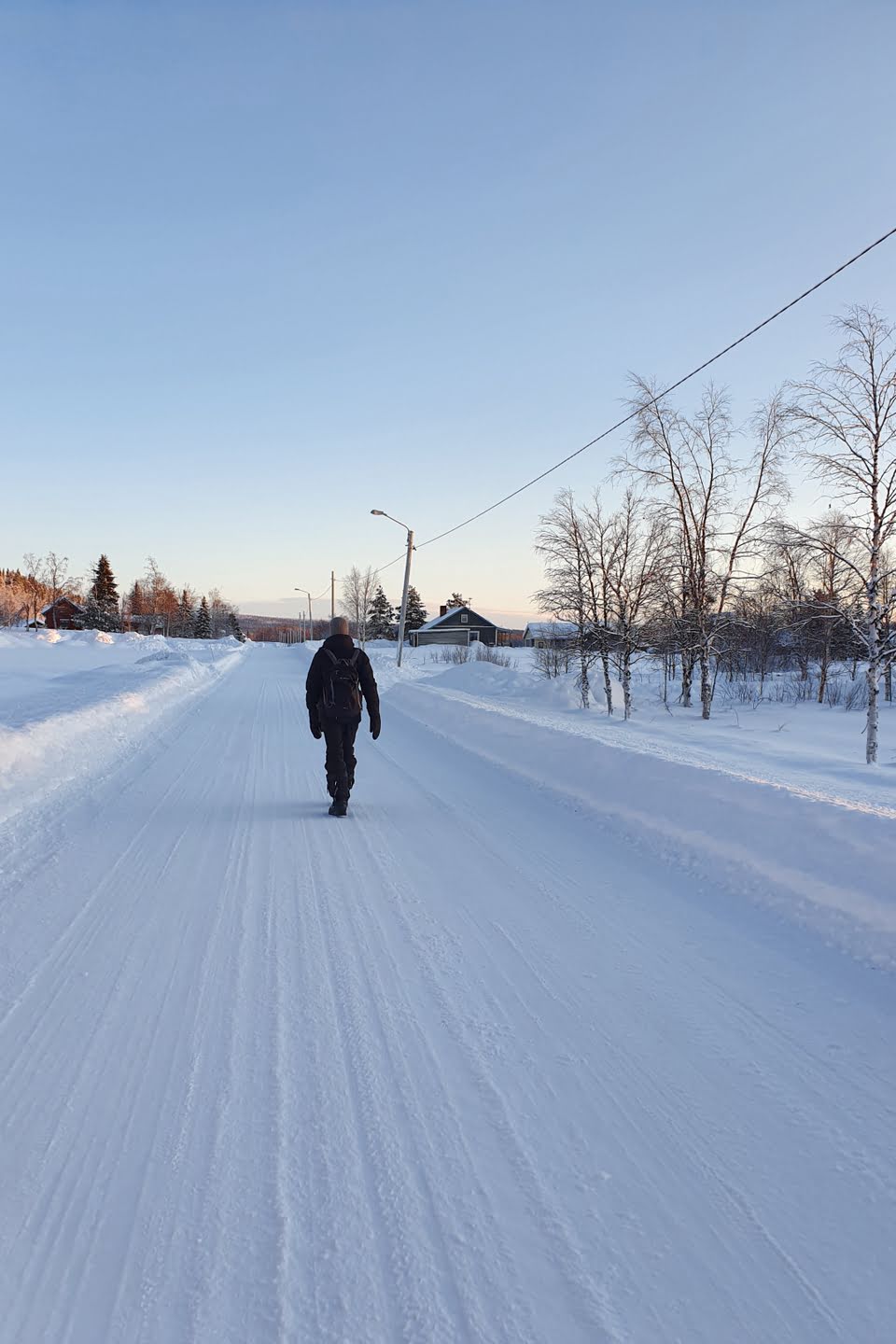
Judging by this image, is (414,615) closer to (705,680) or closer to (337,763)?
(705,680)

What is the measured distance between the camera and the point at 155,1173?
2.22m

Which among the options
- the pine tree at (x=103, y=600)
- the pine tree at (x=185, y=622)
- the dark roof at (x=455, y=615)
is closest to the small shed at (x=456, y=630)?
the dark roof at (x=455, y=615)

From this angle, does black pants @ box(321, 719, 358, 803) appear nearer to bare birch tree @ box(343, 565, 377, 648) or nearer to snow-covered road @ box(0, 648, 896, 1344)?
snow-covered road @ box(0, 648, 896, 1344)

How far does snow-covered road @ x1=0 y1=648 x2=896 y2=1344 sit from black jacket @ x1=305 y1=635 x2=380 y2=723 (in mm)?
2028

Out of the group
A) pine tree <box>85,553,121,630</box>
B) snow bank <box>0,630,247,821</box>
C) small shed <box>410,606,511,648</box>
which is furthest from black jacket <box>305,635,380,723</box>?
pine tree <box>85,553,121,630</box>

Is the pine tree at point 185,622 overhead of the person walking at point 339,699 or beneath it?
overhead

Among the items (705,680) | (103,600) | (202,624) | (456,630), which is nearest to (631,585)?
(705,680)

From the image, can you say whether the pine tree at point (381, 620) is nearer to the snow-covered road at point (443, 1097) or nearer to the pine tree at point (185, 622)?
the pine tree at point (185, 622)

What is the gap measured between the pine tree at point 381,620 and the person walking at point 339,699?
84312 mm

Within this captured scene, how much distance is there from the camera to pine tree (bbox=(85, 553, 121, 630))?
8662 cm

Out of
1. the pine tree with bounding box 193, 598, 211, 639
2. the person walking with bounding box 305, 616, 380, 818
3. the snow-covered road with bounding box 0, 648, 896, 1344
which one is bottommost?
the snow-covered road with bounding box 0, 648, 896, 1344

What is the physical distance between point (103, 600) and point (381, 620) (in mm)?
36950

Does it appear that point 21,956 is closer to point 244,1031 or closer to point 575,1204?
point 244,1031

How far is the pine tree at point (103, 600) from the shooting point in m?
86.6
